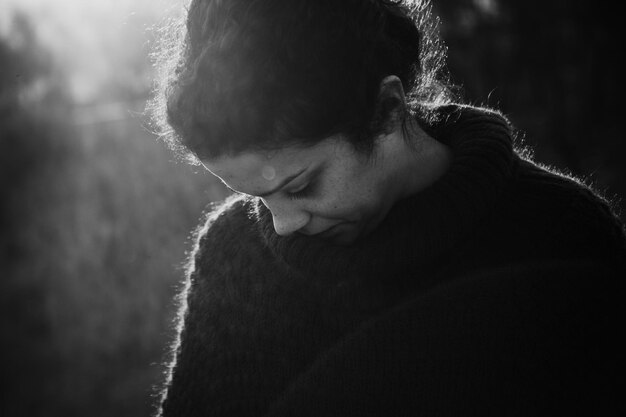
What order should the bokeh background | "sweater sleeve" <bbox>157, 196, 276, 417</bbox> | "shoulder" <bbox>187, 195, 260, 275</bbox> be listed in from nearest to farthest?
"sweater sleeve" <bbox>157, 196, 276, 417</bbox> → "shoulder" <bbox>187, 195, 260, 275</bbox> → the bokeh background

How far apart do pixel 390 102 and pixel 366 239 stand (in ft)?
1.19

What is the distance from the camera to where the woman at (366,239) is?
1004 mm

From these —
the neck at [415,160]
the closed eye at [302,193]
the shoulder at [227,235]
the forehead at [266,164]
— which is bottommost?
the closed eye at [302,193]

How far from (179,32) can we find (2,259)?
4.67m

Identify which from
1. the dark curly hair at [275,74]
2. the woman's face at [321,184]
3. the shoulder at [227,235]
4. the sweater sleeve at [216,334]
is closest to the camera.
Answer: the dark curly hair at [275,74]

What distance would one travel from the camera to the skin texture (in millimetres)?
1282

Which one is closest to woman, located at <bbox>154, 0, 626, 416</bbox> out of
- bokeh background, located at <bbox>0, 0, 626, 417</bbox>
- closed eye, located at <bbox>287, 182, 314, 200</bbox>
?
closed eye, located at <bbox>287, 182, 314, 200</bbox>

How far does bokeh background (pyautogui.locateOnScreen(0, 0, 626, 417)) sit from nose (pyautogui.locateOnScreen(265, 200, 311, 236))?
305cm

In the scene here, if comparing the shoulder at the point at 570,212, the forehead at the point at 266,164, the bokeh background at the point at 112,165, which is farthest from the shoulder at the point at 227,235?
the bokeh background at the point at 112,165

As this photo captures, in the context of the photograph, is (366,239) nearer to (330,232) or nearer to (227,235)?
(330,232)

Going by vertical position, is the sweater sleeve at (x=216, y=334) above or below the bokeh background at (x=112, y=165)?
below

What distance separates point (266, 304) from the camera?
5.11 ft

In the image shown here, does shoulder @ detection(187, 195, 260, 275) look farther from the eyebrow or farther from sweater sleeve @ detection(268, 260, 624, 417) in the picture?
sweater sleeve @ detection(268, 260, 624, 417)

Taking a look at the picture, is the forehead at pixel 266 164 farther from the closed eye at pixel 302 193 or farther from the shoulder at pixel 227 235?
the shoulder at pixel 227 235
